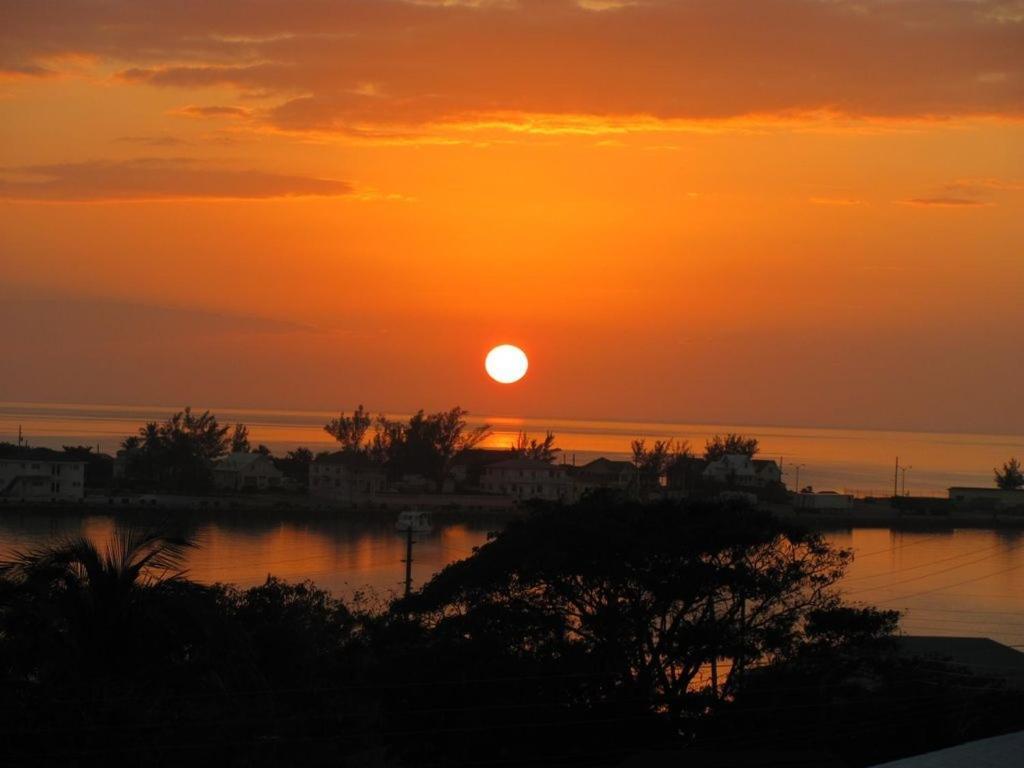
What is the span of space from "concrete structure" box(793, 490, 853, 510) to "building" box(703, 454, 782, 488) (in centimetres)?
288

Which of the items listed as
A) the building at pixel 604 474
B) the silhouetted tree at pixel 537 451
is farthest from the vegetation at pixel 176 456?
the building at pixel 604 474

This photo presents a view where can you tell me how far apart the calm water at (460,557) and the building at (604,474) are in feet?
33.5

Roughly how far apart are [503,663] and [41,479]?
42153 mm

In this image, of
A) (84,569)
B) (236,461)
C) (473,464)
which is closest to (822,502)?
(473,464)

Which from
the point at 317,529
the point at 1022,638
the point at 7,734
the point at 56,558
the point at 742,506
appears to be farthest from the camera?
the point at 317,529

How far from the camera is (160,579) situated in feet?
26.1

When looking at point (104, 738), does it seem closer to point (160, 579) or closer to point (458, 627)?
point (160, 579)

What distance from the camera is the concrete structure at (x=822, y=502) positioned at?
5847 centimetres

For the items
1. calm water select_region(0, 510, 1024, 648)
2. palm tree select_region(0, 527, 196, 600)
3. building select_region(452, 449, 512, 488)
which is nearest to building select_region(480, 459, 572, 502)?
building select_region(452, 449, 512, 488)

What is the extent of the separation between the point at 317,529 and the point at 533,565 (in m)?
36.1

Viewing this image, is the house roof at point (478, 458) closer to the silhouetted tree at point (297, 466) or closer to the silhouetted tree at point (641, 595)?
the silhouetted tree at point (297, 466)

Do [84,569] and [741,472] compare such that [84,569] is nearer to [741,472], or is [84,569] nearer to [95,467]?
[95,467]

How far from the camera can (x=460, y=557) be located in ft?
138

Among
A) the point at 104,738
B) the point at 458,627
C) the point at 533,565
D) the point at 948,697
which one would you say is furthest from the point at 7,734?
the point at 948,697
